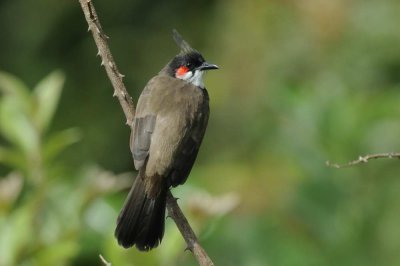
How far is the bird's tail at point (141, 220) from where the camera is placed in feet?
11.6

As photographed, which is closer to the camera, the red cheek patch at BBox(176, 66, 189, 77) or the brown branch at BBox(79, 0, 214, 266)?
the brown branch at BBox(79, 0, 214, 266)

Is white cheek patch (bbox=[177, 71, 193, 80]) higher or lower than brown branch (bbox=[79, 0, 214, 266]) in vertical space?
higher

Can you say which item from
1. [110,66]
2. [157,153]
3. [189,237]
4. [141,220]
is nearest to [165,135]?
[157,153]

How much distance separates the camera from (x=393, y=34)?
24.6 ft

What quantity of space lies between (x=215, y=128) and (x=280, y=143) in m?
4.11

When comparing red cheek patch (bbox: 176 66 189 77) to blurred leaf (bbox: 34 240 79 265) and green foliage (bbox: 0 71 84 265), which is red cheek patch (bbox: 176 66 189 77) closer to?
green foliage (bbox: 0 71 84 265)

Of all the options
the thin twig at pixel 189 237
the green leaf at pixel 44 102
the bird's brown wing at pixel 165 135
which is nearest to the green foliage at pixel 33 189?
the green leaf at pixel 44 102

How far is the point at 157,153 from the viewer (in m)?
3.71

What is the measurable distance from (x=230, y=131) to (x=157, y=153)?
5070mm

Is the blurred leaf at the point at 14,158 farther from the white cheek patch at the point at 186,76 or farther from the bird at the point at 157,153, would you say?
the white cheek patch at the point at 186,76

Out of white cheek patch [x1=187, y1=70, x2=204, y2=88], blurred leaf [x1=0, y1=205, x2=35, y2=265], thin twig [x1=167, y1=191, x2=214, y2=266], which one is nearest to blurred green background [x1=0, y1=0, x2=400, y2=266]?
blurred leaf [x1=0, y1=205, x2=35, y2=265]

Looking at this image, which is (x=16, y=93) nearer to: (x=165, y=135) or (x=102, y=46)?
(x=165, y=135)

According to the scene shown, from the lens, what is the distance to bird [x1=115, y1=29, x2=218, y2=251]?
3.58 meters

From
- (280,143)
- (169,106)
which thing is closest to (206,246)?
(280,143)
